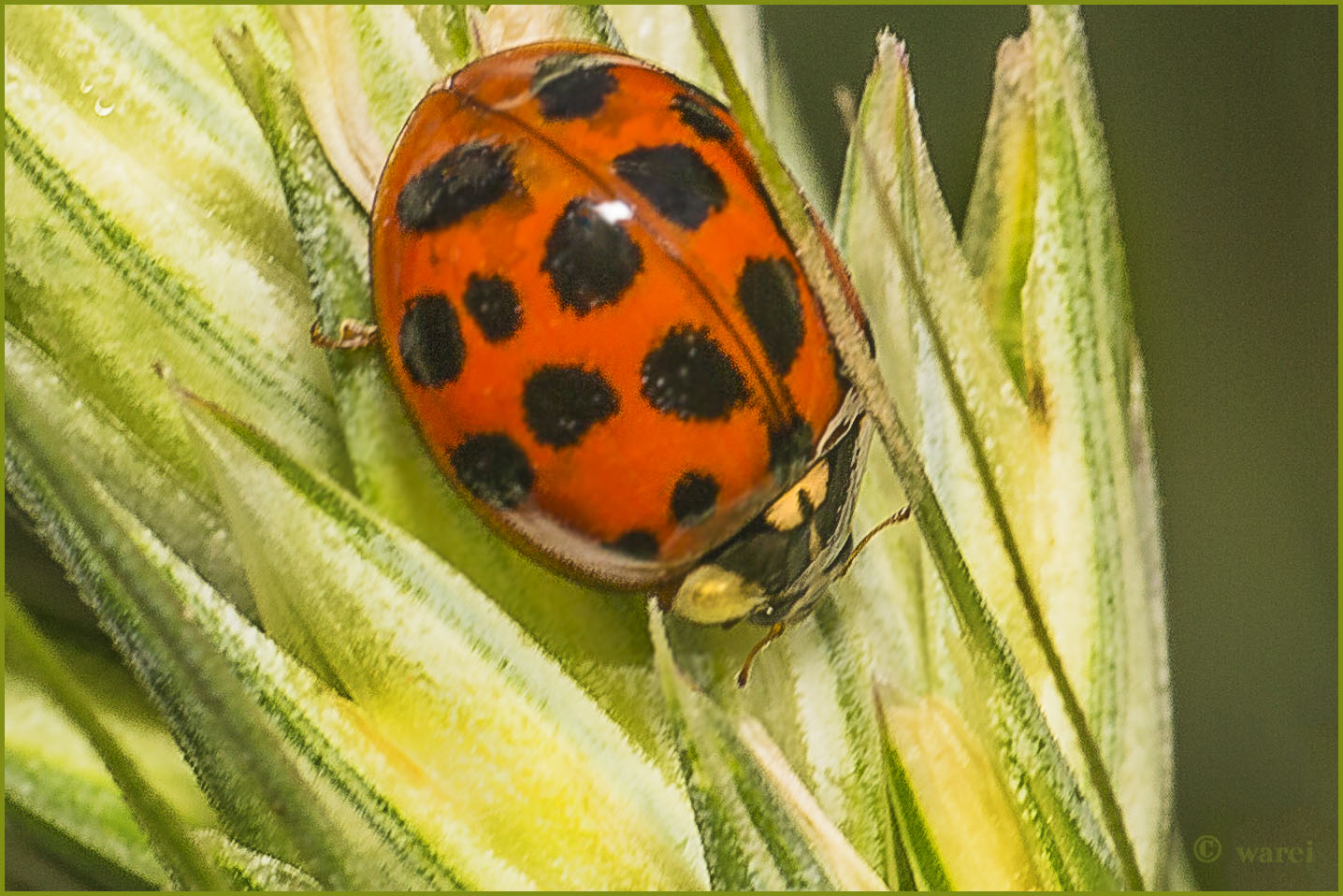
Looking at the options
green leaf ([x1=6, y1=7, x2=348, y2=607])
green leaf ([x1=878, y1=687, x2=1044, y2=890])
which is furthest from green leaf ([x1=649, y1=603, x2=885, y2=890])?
green leaf ([x1=6, y1=7, x2=348, y2=607])

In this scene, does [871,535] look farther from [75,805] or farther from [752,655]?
[75,805]

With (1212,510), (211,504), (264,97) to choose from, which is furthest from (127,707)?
(1212,510)

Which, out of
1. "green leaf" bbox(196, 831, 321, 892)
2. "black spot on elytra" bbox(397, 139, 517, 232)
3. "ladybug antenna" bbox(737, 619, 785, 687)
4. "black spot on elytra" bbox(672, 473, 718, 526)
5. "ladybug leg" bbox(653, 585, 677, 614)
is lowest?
"ladybug antenna" bbox(737, 619, 785, 687)

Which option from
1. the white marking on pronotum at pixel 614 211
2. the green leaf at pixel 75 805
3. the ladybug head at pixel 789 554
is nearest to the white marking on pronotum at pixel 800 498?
the ladybug head at pixel 789 554

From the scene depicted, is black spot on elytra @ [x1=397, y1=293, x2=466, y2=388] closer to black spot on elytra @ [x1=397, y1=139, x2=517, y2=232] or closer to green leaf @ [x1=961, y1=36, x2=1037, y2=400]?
black spot on elytra @ [x1=397, y1=139, x2=517, y2=232]

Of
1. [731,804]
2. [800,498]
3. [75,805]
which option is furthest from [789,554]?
[75,805]

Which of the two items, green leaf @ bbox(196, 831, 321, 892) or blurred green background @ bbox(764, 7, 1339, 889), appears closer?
green leaf @ bbox(196, 831, 321, 892)

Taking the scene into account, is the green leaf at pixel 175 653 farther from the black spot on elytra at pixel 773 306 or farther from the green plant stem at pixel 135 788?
Answer: the black spot on elytra at pixel 773 306
